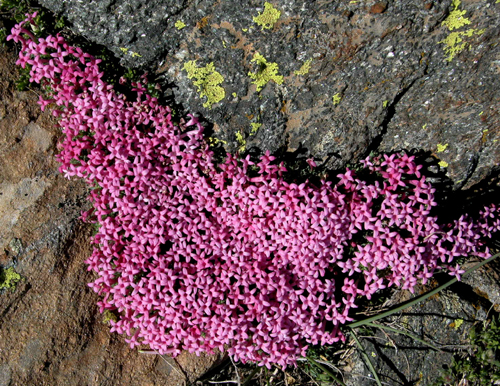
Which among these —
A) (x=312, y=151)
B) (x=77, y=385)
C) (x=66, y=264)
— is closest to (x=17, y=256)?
(x=66, y=264)

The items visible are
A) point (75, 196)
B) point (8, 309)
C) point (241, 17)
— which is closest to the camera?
point (241, 17)

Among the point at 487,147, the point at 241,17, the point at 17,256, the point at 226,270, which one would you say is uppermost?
the point at 487,147

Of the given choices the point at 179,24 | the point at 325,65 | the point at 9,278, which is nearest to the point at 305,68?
the point at 325,65

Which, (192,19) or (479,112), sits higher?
(479,112)

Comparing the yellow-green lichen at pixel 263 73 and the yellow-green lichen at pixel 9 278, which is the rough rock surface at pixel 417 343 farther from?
the yellow-green lichen at pixel 9 278

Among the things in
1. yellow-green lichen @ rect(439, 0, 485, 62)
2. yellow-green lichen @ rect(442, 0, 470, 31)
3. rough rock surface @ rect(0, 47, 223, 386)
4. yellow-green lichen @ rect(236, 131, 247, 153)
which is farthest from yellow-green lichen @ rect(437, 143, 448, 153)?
rough rock surface @ rect(0, 47, 223, 386)

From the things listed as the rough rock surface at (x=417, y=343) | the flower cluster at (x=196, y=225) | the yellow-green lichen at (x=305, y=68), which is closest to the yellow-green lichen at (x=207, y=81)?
the flower cluster at (x=196, y=225)

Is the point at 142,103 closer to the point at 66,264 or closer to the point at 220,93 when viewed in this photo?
the point at 220,93
